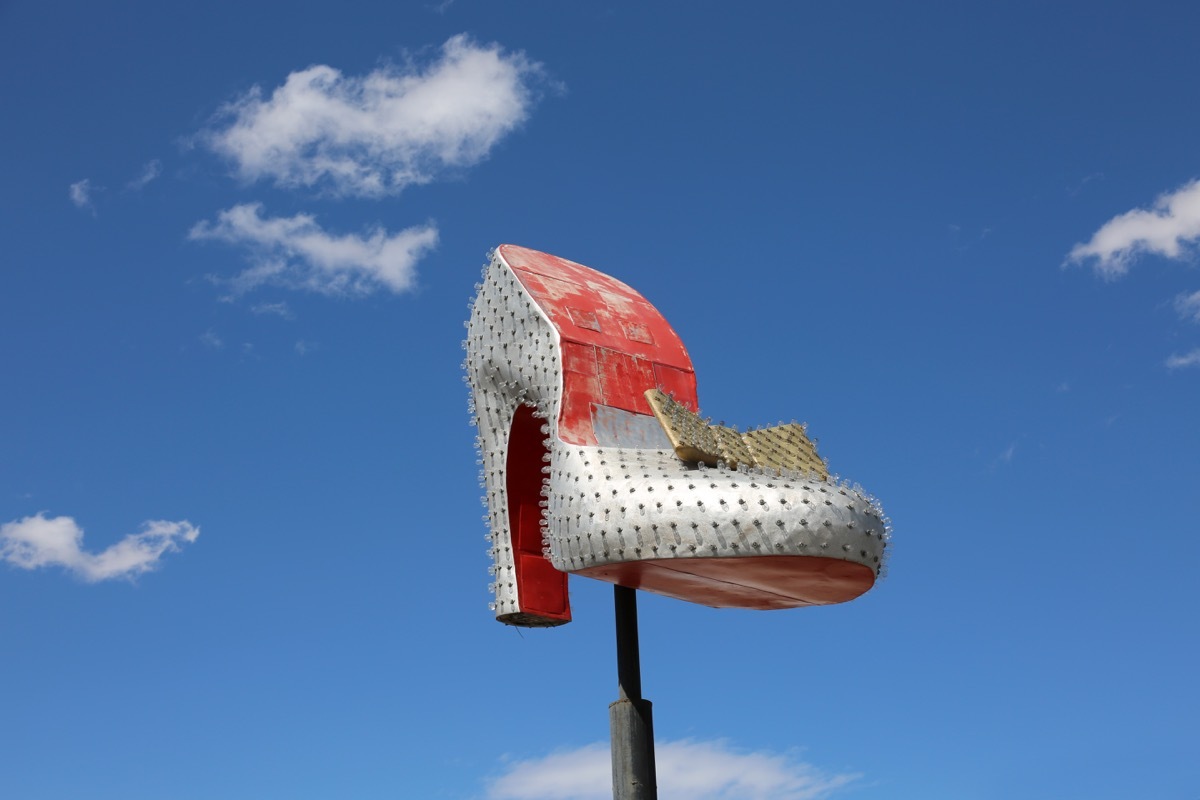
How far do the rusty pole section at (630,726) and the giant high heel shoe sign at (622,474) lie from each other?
0.90 m

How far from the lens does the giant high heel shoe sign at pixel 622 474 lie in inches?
619

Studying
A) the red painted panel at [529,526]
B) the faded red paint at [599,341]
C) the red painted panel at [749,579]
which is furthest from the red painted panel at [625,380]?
the red painted panel at [749,579]

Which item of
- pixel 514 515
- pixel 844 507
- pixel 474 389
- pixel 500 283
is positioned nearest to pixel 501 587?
pixel 514 515

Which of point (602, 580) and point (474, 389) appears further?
point (474, 389)

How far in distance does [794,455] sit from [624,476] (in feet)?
8.05

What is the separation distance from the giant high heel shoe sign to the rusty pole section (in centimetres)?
90

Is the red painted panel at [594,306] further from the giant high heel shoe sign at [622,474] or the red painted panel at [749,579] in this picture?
the red painted panel at [749,579]

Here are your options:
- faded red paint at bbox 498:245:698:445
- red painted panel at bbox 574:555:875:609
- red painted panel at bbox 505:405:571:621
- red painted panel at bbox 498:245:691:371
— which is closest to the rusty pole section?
red painted panel at bbox 574:555:875:609

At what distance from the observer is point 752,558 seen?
15.6m

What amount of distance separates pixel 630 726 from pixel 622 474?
3.22 meters

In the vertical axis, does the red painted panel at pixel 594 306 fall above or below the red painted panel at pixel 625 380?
above

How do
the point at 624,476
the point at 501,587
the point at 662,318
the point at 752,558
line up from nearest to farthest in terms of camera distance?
the point at 752,558 < the point at 624,476 < the point at 501,587 < the point at 662,318

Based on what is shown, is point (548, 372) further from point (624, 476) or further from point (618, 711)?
point (618, 711)

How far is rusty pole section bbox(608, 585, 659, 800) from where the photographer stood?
1738 cm
